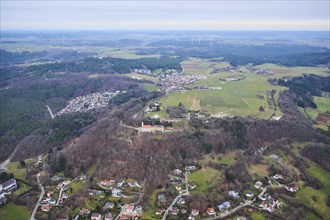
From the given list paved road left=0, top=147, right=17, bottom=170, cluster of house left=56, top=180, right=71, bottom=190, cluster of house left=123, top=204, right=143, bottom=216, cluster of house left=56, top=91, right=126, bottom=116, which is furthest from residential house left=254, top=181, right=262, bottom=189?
cluster of house left=56, top=91, right=126, bottom=116

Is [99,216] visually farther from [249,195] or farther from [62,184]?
[249,195]

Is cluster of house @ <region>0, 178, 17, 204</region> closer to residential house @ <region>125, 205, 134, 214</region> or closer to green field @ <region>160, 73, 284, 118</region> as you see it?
residential house @ <region>125, 205, 134, 214</region>

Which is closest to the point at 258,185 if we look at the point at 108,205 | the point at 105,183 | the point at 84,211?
the point at 108,205

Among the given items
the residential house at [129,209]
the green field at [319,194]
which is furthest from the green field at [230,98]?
the residential house at [129,209]

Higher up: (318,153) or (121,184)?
(318,153)

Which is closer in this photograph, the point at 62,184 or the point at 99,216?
the point at 99,216

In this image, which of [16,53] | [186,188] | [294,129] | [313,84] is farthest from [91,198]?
[16,53]
